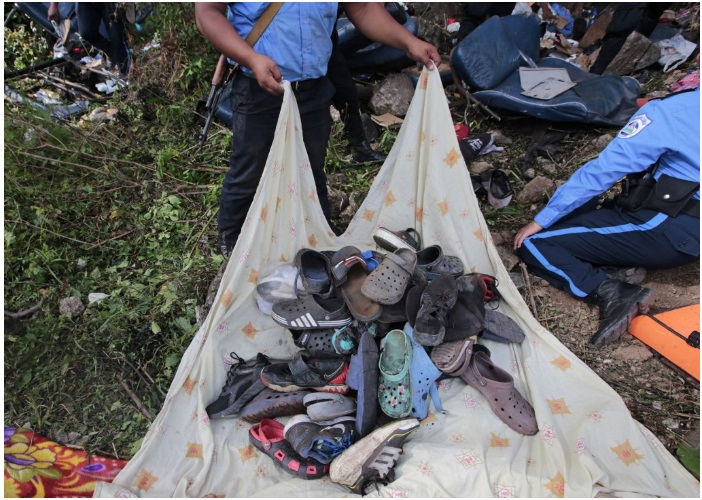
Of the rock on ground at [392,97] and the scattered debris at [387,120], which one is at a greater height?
the rock on ground at [392,97]

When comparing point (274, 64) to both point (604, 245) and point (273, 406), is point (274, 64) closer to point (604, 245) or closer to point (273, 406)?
point (273, 406)

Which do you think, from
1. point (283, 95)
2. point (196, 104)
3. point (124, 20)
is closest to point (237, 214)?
point (283, 95)

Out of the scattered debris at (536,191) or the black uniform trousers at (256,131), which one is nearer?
the black uniform trousers at (256,131)

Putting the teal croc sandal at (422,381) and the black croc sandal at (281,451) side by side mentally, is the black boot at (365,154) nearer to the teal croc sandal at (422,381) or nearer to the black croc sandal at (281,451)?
the teal croc sandal at (422,381)

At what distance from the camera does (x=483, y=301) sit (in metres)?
1.90

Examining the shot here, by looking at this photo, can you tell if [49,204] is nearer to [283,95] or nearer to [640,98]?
[283,95]

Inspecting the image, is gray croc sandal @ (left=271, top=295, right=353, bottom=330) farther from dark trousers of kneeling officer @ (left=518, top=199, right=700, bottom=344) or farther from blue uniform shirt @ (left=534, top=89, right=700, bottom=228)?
blue uniform shirt @ (left=534, top=89, right=700, bottom=228)

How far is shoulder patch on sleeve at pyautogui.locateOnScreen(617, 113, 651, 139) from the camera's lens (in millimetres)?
1999

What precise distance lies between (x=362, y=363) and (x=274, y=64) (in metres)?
1.15

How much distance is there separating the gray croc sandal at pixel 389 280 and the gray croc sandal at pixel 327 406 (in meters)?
0.41

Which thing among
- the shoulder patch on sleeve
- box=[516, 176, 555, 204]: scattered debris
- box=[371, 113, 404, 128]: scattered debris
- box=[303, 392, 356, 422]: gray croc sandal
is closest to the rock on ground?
box=[371, 113, 404, 128]: scattered debris

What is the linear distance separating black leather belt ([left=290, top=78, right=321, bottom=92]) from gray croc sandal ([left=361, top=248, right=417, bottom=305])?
32.0 inches

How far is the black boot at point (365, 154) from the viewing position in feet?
10.5

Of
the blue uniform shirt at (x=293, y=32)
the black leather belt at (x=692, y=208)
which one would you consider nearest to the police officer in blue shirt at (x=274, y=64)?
the blue uniform shirt at (x=293, y=32)
